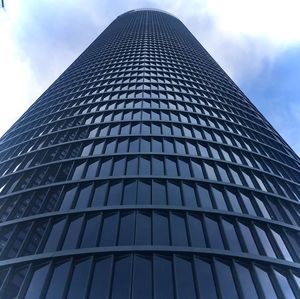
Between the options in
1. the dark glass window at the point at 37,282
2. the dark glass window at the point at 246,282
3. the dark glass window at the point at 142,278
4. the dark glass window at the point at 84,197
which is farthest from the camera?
the dark glass window at the point at 84,197

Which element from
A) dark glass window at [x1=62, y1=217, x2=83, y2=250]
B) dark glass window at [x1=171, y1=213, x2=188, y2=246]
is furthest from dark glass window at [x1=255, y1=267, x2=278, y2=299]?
dark glass window at [x1=62, y1=217, x2=83, y2=250]

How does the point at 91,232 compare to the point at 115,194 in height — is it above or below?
below

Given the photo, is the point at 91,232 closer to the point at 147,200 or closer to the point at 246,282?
the point at 147,200

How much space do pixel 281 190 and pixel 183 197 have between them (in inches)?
364

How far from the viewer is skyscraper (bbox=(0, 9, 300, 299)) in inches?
679

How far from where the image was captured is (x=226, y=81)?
59.3 m

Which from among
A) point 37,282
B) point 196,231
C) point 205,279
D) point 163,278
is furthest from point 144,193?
point 37,282

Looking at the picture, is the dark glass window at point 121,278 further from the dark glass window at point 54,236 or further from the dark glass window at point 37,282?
the dark glass window at point 54,236

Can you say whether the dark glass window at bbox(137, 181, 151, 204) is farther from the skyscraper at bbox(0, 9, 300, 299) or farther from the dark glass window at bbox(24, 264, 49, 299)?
the dark glass window at bbox(24, 264, 49, 299)

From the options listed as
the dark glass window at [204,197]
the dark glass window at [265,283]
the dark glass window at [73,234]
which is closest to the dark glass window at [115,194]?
the dark glass window at [73,234]

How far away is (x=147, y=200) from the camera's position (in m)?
22.8

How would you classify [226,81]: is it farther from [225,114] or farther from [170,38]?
[170,38]

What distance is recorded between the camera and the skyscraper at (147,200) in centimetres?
1723

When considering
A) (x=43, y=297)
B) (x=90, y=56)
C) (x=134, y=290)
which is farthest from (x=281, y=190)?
(x=90, y=56)
